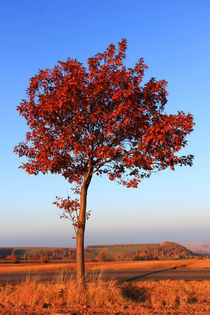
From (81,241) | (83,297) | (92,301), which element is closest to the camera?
(92,301)

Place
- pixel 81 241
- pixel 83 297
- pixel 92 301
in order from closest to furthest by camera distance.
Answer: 1. pixel 92 301
2. pixel 83 297
3. pixel 81 241

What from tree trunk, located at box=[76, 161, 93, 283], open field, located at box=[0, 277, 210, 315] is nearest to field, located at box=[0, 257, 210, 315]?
open field, located at box=[0, 277, 210, 315]

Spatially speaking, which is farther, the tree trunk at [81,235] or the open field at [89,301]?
the tree trunk at [81,235]

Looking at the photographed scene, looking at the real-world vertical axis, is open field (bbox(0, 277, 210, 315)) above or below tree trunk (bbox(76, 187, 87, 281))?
below

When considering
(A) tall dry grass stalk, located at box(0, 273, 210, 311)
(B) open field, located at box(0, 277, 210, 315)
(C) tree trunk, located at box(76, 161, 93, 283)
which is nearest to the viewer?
(B) open field, located at box(0, 277, 210, 315)

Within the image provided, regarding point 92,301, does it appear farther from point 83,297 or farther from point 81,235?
point 81,235

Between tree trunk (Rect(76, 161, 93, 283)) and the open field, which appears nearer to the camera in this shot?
the open field

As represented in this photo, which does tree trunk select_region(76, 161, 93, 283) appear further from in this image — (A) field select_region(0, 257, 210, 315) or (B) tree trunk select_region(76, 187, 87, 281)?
(A) field select_region(0, 257, 210, 315)

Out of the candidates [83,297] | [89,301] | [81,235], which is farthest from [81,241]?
[89,301]

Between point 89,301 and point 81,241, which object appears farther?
point 81,241

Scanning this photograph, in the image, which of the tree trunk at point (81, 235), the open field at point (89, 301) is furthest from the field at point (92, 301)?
the tree trunk at point (81, 235)

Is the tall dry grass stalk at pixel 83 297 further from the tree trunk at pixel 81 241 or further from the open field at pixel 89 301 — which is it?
the tree trunk at pixel 81 241

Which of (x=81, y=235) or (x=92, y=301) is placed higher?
(x=81, y=235)

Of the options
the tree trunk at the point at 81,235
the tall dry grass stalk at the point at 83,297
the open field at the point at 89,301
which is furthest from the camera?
the tree trunk at the point at 81,235
